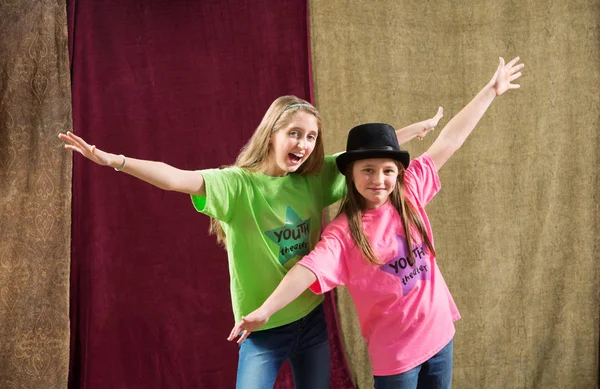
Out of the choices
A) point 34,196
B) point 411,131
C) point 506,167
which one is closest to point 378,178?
point 411,131

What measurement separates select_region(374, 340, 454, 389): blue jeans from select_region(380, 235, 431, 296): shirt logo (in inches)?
9.0

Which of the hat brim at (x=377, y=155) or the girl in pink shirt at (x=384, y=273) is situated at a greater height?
the hat brim at (x=377, y=155)

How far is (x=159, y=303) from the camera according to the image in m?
2.83

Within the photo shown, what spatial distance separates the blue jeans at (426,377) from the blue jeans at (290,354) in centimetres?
22

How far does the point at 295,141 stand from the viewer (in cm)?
181

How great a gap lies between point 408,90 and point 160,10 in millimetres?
1303

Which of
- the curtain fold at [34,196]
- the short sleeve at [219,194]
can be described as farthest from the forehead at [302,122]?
the curtain fold at [34,196]

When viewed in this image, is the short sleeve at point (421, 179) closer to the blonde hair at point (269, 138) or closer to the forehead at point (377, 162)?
the forehead at point (377, 162)

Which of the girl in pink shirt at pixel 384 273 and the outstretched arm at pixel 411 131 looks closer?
the girl in pink shirt at pixel 384 273

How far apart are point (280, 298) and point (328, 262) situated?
0.58 ft

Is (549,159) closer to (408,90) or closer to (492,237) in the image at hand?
(492,237)

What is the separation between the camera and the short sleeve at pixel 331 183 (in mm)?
1986

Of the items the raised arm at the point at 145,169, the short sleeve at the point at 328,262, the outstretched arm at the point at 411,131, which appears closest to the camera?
the raised arm at the point at 145,169

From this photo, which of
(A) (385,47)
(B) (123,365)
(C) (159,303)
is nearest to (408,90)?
(A) (385,47)
